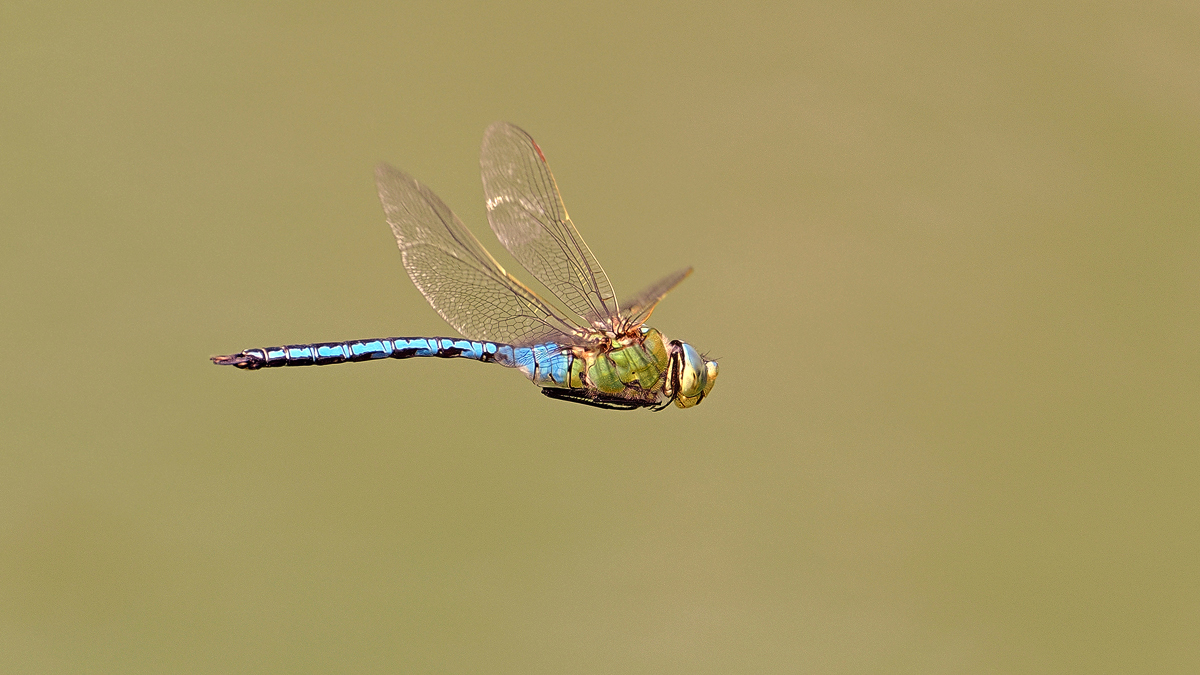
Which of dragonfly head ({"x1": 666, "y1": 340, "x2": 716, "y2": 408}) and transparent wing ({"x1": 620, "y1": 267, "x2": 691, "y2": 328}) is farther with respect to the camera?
dragonfly head ({"x1": 666, "y1": 340, "x2": 716, "y2": 408})

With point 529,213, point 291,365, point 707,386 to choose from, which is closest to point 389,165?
point 529,213

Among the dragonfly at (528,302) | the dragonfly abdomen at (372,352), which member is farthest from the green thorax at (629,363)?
the dragonfly abdomen at (372,352)

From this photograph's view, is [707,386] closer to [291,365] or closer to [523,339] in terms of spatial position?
[523,339]

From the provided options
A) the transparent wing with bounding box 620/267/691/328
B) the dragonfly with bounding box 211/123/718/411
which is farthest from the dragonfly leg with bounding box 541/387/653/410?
the transparent wing with bounding box 620/267/691/328

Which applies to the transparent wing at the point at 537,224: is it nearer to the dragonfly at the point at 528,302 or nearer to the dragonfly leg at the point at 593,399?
the dragonfly at the point at 528,302

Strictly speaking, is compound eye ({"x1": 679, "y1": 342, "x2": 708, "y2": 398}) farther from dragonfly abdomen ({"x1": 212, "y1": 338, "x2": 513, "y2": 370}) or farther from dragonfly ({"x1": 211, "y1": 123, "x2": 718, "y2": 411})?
dragonfly abdomen ({"x1": 212, "y1": 338, "x2": 513, "y2": 370})

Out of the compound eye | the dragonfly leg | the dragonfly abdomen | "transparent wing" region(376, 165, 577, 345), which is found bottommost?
the dragonfly leg

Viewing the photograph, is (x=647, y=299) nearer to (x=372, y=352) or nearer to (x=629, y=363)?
(x=629, y=363)
